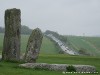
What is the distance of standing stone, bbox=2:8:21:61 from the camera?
33.5 m

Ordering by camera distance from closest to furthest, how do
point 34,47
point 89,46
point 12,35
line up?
point 34,47
point 12,35
point 89,46

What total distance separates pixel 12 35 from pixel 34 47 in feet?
8.12

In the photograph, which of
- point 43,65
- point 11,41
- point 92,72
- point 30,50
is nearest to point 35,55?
point 30,50

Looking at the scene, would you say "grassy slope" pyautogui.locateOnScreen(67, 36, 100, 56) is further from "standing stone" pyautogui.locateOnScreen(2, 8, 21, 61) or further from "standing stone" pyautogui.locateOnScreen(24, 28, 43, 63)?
"standing stone" pyautogui.locateOnScreen(24, 28, 43, 63)

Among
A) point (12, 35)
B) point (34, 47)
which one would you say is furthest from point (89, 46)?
point (34, 47)

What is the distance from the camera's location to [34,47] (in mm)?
33188

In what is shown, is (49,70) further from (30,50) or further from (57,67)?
(30,50)

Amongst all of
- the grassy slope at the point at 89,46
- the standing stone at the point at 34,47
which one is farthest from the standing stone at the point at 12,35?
the grassy slope at the point at 89,46

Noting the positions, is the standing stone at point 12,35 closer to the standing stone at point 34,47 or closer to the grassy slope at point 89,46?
the standing stone at point 34,47

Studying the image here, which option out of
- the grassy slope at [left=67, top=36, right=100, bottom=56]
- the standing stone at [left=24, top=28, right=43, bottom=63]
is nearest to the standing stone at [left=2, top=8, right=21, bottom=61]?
the standing stone at [left=24, top=28, right=43, bottom=63]

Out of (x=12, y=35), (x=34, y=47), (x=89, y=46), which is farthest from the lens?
(x=89, y=46)

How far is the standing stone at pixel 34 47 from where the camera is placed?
108ft

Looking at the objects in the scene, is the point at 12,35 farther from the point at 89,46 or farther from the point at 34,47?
the point at 89,46

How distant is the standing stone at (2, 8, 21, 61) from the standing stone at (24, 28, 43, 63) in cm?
127
